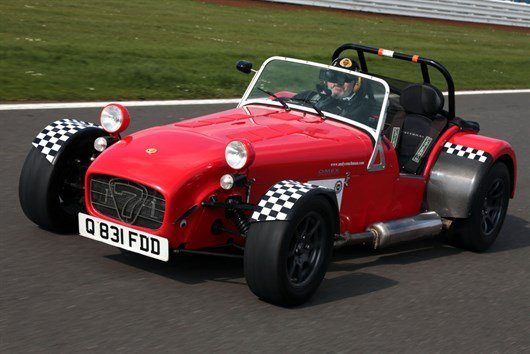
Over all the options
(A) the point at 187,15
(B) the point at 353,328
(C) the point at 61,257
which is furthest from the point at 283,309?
(A) the point at 187,15

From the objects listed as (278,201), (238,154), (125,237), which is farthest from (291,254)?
(125,237)

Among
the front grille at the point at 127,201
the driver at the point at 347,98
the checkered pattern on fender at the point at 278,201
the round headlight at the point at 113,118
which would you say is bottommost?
the front grille at the point at 127,201

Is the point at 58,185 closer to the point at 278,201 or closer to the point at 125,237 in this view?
the point at 125,237

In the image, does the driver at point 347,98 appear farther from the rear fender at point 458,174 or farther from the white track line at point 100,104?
the white track line at point 100,104

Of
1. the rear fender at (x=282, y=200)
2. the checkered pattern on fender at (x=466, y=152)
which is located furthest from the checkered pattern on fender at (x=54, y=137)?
the checkered pattern on fender at (x=466, y=152)

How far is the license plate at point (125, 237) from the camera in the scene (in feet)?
18.5

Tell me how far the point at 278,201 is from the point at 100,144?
1583mm

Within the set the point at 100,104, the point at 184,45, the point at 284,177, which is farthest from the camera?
the point at 184,45

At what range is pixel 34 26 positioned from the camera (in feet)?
56.6

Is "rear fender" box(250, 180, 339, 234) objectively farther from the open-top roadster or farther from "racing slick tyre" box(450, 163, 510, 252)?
"racing slick tyre" box(450, 163, 510, 252)

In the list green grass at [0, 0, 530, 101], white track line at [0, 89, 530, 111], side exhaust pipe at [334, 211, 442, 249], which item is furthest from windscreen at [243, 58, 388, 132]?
green grass at [0, 0, 530, 101]

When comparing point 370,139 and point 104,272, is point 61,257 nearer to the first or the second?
point 104,272

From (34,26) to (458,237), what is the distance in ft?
38.4

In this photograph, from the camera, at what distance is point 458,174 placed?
24.8 feet
